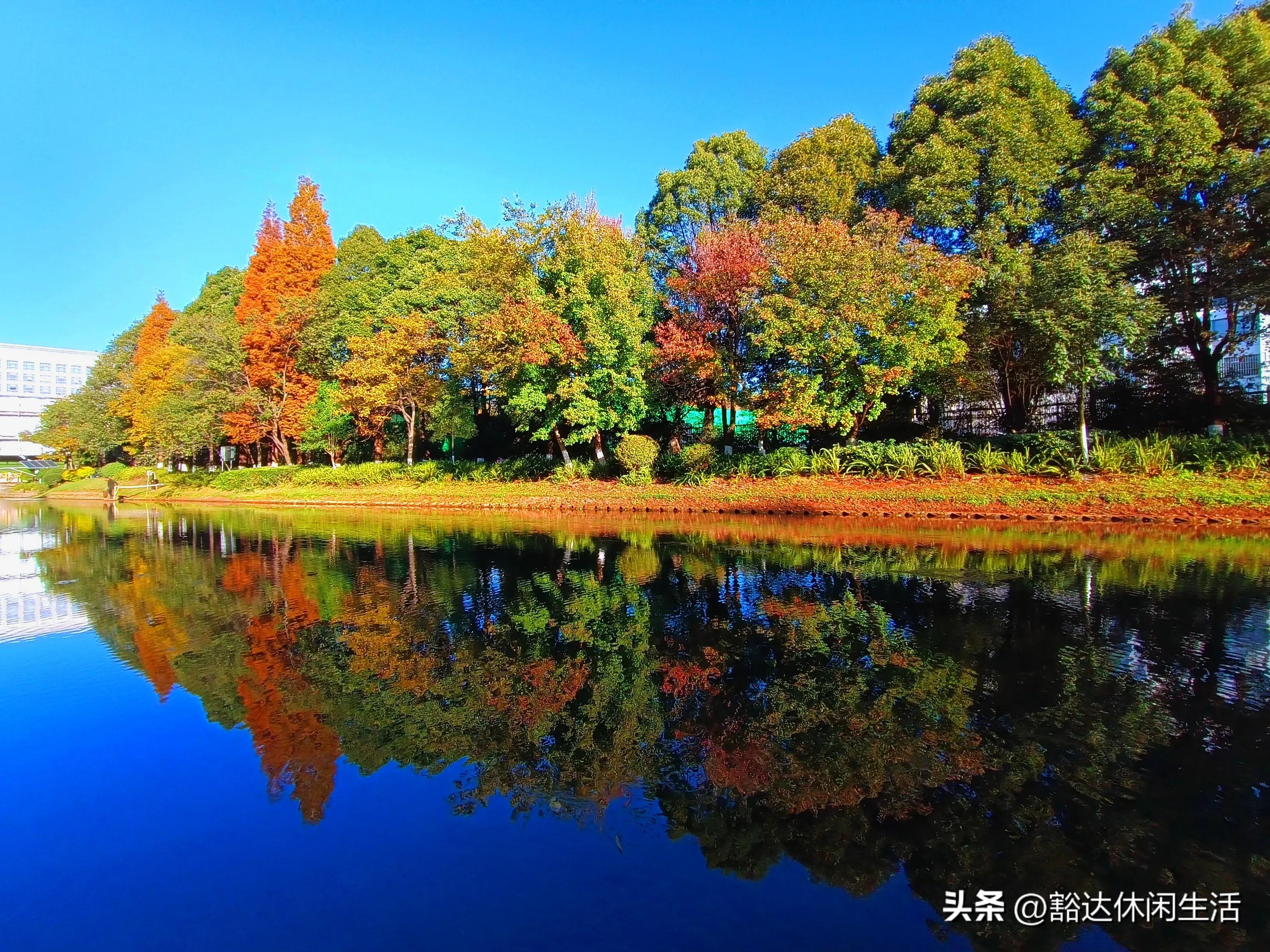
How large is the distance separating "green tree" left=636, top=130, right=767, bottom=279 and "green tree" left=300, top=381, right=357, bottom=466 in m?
16.5

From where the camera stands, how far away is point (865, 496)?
17516 mm

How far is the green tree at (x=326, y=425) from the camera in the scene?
31.6 metres

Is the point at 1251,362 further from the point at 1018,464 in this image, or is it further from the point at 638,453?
the point at 638,453

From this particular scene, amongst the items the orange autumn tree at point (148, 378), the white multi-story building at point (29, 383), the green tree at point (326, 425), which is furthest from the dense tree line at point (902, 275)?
the white multi-story building at point (29, 383)

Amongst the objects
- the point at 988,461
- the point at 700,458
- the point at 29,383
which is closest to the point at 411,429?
the point at 700,458

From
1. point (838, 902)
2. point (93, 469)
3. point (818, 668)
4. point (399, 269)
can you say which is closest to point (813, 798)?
point (838, 902)

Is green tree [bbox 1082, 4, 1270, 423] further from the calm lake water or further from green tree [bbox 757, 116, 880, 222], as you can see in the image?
the calm lake water

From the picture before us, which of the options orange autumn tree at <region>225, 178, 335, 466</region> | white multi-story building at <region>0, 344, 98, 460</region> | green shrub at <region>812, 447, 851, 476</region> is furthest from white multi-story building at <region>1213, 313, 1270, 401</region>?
white multi-story building at <region>0, 344, 98, 460</region>

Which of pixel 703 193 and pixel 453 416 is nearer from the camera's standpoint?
pixel 703 193

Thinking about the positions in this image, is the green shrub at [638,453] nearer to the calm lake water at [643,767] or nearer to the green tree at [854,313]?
the green tree at [854,313]

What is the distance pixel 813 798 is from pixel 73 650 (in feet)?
28.1

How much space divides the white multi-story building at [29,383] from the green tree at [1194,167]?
9922cm

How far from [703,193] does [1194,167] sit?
15.4 metres

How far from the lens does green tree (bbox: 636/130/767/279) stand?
2595cm
